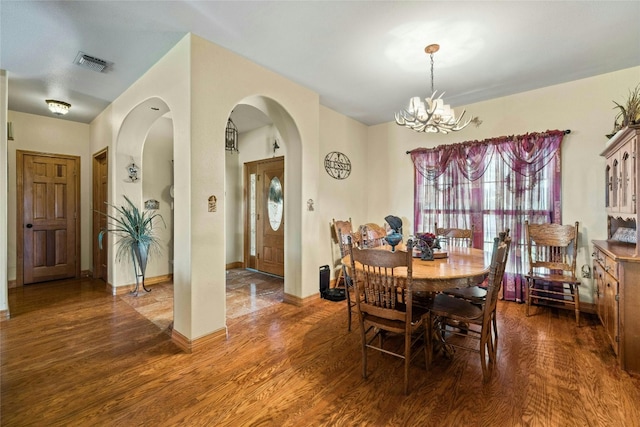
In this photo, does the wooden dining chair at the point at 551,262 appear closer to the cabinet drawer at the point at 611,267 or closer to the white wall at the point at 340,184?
the cabinet drawer at the point at 611,267

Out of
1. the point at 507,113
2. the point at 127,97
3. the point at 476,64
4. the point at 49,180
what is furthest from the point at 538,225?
the point at 49,180

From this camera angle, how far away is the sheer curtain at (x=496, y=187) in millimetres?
3520

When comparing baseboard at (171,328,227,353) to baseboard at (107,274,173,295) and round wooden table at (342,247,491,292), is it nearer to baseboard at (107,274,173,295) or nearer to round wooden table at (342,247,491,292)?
round wooden table at (342,247,491,292)

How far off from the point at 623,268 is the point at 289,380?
265 centimetres

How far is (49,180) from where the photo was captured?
4.62 metres

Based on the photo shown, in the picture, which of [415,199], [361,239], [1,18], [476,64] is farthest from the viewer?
[415,199]

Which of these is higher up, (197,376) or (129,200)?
(129,200)

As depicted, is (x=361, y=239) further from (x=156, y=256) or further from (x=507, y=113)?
(x=156, y=256)

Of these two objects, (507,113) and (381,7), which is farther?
(507,113)

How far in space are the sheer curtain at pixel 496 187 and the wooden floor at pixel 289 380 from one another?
3.95 feet

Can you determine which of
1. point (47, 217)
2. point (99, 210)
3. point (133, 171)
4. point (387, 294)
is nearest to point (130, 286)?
point (99, 210)

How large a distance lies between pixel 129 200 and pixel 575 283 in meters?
5.60

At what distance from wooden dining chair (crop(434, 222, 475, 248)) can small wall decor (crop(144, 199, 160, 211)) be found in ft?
13.8

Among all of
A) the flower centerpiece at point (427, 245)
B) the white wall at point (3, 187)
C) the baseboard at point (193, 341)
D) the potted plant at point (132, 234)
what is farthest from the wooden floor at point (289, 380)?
the potted plant at point (132, 234)
